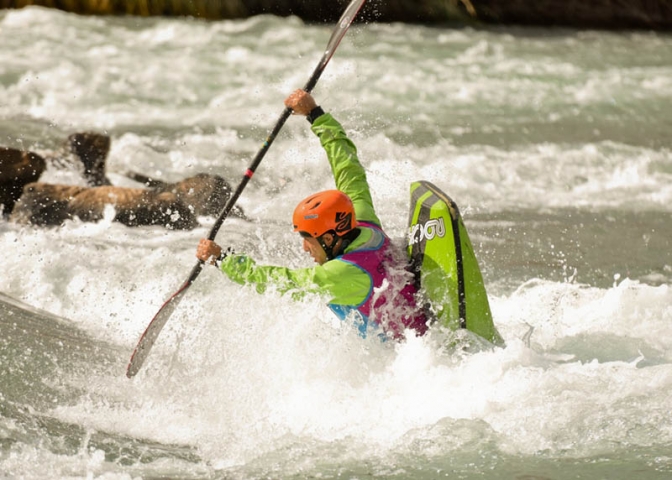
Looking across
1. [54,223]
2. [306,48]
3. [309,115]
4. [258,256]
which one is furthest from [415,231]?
[306,48]

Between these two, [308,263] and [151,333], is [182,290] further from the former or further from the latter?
[308,263]

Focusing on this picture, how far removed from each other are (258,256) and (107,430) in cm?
338

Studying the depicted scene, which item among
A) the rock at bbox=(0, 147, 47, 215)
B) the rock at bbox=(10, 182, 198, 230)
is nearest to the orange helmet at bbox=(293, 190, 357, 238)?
the rock at bbox=(10, 182, 198, 230)

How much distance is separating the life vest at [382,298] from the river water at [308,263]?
133 mm

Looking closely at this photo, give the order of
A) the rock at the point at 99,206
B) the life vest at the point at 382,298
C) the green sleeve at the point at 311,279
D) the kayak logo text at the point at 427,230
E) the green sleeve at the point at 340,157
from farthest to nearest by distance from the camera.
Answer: the rock at the point at 99,206 < the green sleeve at the point at 340,157 < the kayak logo text at the point at 427,230 < the life vest at the point at 382,298 < the green sleeve at the point at 311,279

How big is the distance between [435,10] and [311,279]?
45.7ft

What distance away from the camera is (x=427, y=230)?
5.66 metres

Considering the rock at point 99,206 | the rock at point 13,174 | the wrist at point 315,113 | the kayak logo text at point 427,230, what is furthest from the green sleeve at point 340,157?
the rock at point 13,174

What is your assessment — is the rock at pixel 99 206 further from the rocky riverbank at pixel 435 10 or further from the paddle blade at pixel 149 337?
the rocky riverbank at pixel 435 10

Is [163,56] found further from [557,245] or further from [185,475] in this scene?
[185,475]

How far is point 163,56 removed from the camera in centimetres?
1579

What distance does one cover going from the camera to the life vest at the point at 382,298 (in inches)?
215

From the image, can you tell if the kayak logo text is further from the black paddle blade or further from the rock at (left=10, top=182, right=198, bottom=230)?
the rock at (left=10, top=182, right=198, bottom=230)

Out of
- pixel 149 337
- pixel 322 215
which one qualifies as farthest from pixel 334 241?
pixel 149 337
